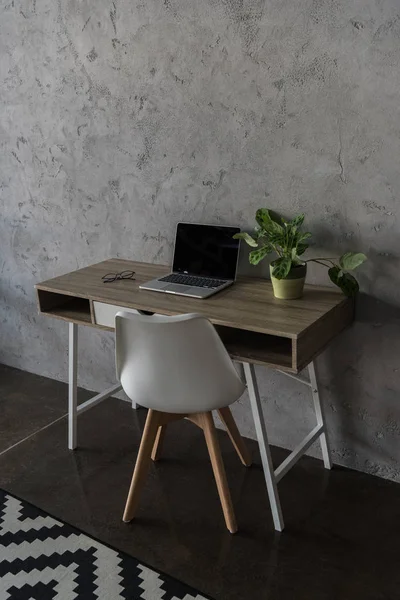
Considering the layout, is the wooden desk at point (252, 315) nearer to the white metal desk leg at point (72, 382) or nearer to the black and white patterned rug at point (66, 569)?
the white metal desk leg at point (72, 382)

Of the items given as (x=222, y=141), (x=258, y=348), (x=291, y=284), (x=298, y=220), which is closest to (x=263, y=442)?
(x=258, y=348)

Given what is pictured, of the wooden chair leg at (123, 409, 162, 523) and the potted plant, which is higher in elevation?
the potted plant

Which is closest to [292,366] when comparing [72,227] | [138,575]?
[138,575]

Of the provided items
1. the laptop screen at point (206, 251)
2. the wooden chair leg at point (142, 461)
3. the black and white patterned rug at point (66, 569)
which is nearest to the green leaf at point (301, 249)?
the laptop screen at point (206, 251)

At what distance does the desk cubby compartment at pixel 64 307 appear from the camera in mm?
2291

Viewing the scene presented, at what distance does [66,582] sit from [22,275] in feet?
5.52

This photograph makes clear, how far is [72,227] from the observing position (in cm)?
282

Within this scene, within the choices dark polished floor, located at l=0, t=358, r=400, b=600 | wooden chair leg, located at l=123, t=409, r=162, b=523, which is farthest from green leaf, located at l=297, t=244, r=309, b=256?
dark polished floor, located at l=0, t=358, r=400, b=600

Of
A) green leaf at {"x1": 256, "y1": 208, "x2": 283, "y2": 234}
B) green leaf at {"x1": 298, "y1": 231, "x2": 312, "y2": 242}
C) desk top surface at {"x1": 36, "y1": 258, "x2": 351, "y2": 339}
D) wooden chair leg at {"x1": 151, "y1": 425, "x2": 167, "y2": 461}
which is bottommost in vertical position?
wooden chair leg at {"x1": 151, "y1": 425, "x2": 167, "y2": 461}

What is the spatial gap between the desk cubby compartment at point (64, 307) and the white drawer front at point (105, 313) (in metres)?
0.06

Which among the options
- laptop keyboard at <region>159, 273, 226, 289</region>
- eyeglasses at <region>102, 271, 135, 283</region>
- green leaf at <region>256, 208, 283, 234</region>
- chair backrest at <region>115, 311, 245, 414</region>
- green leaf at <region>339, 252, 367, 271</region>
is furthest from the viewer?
eyeglasses at <region>102, 271, 135, 283</region>

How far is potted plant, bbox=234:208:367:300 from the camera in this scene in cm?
200

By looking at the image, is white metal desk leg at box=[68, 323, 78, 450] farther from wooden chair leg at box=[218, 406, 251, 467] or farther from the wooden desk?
wooden chair leg at box=[218, 406, 251, 467]

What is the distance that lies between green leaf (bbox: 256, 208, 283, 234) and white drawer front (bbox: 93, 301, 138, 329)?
576mm
